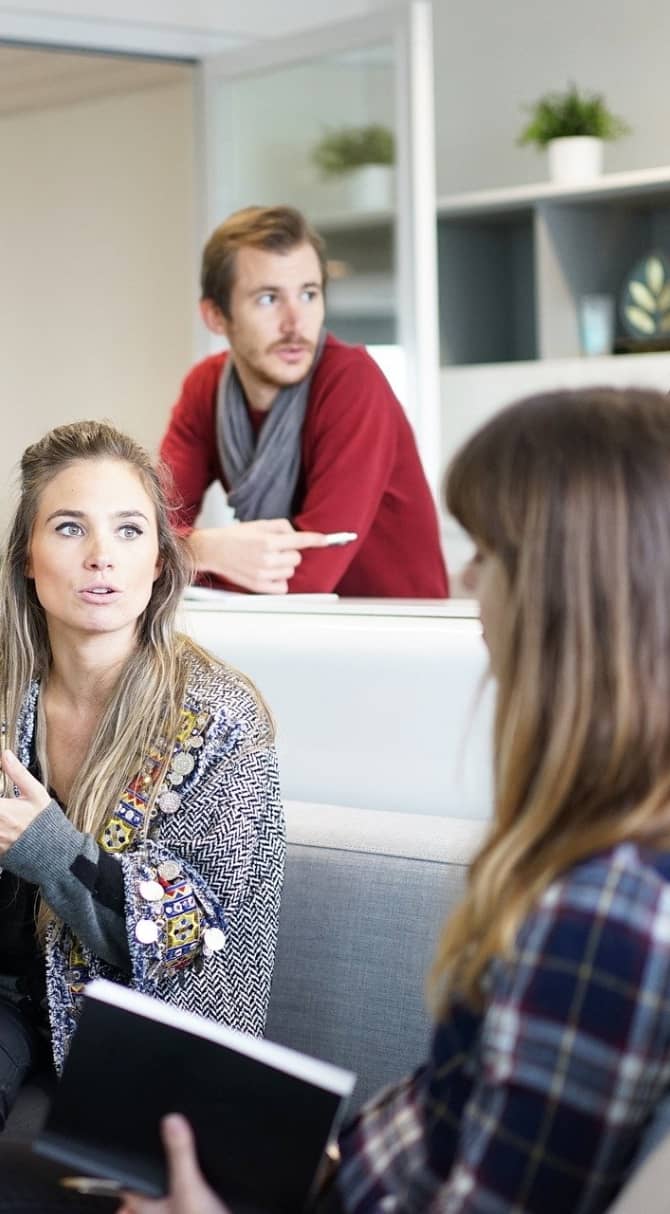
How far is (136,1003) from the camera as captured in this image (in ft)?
3.26

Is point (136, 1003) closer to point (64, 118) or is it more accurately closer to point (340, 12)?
point (340, 12)

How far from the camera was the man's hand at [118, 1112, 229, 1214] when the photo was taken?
0.89m

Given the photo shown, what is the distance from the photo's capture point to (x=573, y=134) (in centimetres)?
414

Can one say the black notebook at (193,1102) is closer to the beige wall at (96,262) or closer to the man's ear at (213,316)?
the man's ear at (213,316)

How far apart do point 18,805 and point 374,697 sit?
1.71 ft

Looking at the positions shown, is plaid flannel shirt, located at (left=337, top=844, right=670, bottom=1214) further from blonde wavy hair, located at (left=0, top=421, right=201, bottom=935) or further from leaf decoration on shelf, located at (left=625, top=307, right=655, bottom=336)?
leaf decoration on shelf, located at (left=625, top=307, right=655, bottom=336)

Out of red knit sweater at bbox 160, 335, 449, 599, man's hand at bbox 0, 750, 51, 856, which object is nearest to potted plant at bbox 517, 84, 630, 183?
red knit sweater at bbox 160, 335, 449, 599

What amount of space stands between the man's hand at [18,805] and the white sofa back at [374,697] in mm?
476

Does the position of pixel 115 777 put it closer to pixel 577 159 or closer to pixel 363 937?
pixel 363 937

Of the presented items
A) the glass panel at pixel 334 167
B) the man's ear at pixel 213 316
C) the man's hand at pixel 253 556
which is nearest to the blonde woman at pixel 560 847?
the man's hand at pixel 253 556

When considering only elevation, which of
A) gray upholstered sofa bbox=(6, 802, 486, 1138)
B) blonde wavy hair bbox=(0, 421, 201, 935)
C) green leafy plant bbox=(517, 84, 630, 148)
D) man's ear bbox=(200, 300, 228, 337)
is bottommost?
gray upholstered sofa bbox=(6, 802, 486, 1138)

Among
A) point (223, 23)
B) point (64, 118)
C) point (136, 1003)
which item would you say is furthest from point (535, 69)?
point (136, 1003)

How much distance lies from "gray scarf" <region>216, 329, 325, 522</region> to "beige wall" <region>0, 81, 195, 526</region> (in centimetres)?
260

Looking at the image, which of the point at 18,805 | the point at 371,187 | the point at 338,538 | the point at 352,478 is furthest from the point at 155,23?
the point at 18,805
